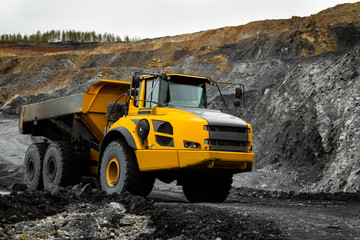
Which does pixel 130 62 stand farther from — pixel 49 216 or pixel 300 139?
pixel 49 216

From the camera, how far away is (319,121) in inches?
711

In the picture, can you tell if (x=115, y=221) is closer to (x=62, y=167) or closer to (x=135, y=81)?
(x=135, y=81)

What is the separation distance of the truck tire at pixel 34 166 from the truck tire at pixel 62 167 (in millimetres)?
658

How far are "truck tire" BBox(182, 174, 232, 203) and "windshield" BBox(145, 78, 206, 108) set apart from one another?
68.5 inches

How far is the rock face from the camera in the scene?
1631 cm

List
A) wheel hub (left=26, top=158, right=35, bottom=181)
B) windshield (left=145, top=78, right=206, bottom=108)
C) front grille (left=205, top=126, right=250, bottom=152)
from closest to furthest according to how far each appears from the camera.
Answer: front grille (left=205, top=126, right=250, bottom=152)
windshield (left=145, top=78, right=206, bottom=108)
wheel hub (left=26, top=158, right=35, bottom=181)

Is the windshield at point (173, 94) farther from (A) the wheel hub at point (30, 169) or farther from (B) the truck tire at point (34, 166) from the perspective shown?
(A) the wheel hub at point (30, 169)

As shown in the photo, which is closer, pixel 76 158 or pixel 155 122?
pixel 155 122

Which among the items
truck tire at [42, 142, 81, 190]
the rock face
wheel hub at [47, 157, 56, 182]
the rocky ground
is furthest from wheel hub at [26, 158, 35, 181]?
the rock face

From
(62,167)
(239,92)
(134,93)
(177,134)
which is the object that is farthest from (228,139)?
(62,167)

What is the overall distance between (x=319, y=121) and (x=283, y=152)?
193 centimetres

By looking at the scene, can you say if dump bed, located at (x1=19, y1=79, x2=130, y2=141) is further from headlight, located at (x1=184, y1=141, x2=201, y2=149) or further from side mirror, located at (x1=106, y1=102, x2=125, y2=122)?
headlight, located at (x1=184, y1=141, x2=201, y2=149)

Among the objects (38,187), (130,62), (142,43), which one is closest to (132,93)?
(38,187)

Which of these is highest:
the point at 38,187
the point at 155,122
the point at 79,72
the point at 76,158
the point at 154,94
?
the point at 79,72
